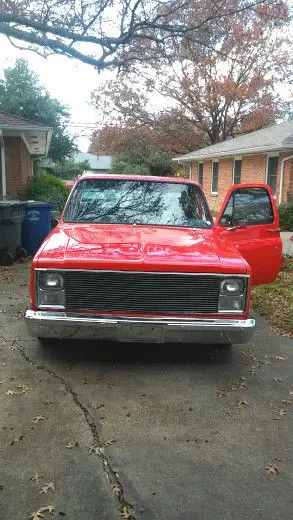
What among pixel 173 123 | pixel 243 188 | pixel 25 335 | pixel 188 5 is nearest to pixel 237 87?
pixel 173 123

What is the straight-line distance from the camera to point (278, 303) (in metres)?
6.62

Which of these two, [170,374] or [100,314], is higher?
[100,314]

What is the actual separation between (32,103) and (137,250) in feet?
97.8

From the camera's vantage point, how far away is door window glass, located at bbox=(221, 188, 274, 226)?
5.61m

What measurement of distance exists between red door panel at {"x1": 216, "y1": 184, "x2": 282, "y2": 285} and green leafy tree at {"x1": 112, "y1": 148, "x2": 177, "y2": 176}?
30.4 m

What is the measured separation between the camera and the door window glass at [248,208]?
5613 millimetres

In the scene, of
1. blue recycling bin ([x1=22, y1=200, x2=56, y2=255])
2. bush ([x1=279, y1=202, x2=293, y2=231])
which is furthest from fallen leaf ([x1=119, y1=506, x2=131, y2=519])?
bush ([x1=279, y1=202, x2=293, y2=231])

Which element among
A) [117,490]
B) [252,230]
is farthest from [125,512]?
[252,230]

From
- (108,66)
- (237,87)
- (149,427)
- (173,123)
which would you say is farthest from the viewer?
(173,123)

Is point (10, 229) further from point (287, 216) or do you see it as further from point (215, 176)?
point (215, 176)

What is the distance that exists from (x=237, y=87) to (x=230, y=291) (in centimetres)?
2961

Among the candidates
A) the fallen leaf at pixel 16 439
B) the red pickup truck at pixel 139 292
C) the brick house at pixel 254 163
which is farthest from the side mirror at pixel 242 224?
the brick house at pixel 254 163

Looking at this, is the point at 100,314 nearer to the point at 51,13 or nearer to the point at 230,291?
the point at 230,291

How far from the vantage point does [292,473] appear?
281cm
